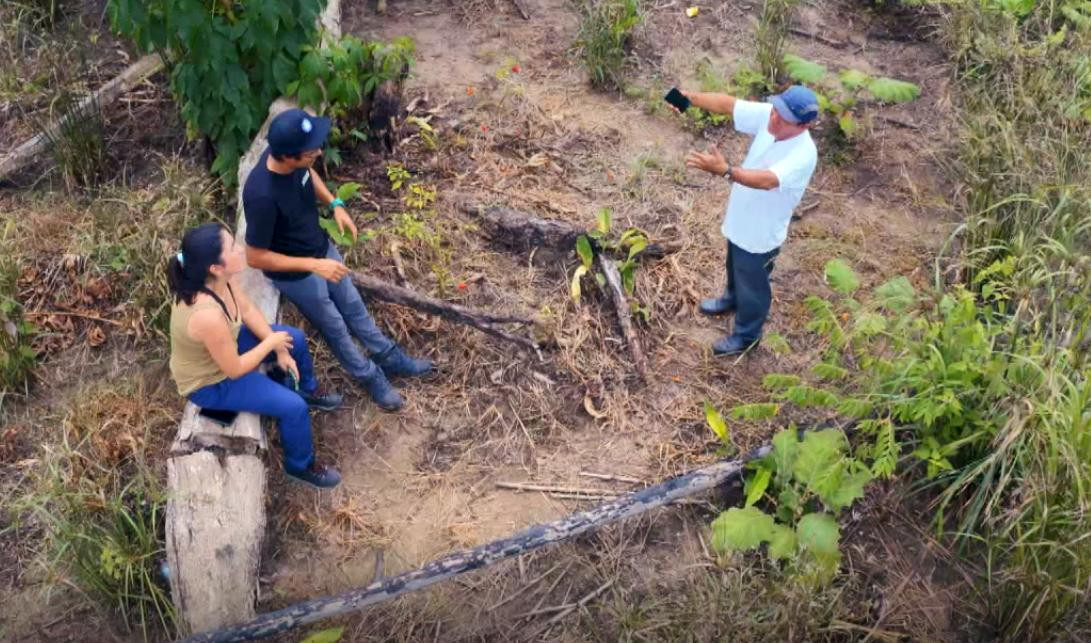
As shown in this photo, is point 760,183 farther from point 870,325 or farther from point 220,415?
point 220,415

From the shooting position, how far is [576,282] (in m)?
5.24

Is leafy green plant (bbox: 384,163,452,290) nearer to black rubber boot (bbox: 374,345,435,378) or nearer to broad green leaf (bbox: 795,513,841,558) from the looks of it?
black rubber boot (bbox: 374,345,435,378)

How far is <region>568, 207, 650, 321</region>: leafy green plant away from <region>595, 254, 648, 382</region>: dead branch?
4 centimetres

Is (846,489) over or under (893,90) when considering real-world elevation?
under

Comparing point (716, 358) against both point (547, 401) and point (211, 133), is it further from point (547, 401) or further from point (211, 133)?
point (211, 133)

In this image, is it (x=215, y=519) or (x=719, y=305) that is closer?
(x=215, y=519)

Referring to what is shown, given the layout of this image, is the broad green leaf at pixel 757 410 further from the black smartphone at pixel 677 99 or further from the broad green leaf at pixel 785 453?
the black smartphone at pixel 677 99

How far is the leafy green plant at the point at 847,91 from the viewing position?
625cm

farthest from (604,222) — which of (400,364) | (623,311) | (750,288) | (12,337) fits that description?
(12,337)

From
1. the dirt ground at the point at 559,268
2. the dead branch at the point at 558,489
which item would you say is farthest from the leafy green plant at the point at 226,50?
the dead branch at the point at 558,489

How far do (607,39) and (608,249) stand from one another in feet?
7.04

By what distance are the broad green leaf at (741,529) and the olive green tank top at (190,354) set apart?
7.28 ft

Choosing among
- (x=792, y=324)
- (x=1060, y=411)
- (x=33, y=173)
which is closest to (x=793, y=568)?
(x=1060, y=411)

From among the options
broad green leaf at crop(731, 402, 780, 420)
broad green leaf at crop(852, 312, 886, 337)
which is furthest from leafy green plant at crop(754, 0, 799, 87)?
broad green leaf at crop(731, 402, 780, 420)
